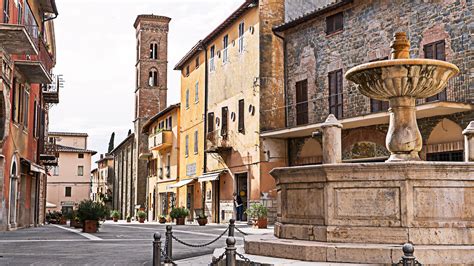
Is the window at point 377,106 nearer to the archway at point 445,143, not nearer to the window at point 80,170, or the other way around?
the archway at point 445,143

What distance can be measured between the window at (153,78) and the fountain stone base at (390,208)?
44.5 metres

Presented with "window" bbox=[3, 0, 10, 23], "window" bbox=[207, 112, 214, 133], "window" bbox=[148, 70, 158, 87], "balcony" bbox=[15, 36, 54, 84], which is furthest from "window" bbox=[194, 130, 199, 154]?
"window" bbox=[148, 70, 158, 87]

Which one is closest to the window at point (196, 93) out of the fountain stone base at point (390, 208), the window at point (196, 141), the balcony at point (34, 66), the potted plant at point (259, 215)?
the window at point (196, 141)

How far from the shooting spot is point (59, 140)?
7006cm

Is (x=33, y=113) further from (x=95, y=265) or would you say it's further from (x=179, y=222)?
(x=95, y=265)

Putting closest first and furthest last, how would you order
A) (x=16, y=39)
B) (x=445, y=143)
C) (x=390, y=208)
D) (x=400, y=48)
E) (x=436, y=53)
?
1. (x=390, y=208)
2. (x=400, y=48)
3. (x=16, y=39)
4. (x=445, y=143)
5. (x=436, y=53)

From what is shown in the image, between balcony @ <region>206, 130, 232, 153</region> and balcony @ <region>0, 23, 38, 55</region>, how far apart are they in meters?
12.0

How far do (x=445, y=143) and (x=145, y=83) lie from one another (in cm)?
3682

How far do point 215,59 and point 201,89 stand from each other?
296 cm

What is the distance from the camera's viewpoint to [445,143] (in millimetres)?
18031

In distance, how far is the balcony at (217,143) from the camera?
28266mm

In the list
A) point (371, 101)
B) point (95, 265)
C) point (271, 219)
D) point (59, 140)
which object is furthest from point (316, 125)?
point (59, 140)

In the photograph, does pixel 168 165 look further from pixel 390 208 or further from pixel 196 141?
pixel 390 208

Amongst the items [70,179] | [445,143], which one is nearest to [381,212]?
[445,143]
